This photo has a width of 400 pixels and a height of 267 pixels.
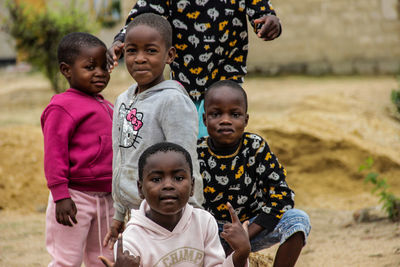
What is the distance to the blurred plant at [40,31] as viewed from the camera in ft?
32.8

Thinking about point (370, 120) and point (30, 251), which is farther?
point (370, 120)

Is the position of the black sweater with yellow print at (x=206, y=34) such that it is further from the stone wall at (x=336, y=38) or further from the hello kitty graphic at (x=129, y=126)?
the stone wall at (x=336, y=38)

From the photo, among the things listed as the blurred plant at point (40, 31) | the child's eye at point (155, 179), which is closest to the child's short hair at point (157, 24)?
the child's eye at point (155, 179)

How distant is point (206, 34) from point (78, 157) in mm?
998

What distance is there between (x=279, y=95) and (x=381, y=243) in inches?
200

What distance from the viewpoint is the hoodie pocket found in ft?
9.74

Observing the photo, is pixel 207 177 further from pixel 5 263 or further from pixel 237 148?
pixel 5 263

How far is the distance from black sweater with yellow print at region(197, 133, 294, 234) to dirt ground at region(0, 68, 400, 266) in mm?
1024

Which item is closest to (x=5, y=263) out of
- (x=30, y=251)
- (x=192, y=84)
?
(x=30, y=251)

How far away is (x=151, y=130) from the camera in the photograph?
2594 mm

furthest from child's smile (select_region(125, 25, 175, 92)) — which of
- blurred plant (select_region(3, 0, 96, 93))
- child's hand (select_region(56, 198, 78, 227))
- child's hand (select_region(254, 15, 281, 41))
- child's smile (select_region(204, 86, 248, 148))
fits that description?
blurred plant (select_region(3, 0, 96, 93))

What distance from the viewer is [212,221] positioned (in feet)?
7.99

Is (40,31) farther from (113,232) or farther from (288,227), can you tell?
(288,227)

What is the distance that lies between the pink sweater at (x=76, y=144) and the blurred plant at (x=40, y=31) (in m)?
7.39
